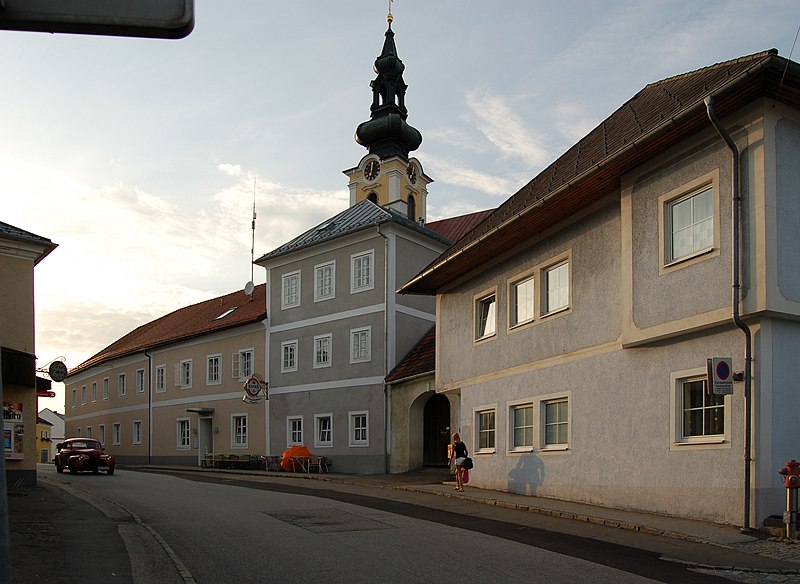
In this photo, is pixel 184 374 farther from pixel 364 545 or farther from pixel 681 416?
pixel 364 545

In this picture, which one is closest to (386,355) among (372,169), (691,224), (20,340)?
(20,340)

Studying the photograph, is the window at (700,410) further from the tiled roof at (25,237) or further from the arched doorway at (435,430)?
the tiled roof at (25,237)

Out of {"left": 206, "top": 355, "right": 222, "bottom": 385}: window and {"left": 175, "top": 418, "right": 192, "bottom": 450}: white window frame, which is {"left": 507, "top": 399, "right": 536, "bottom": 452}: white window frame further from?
{"left": 175, "top": 418, "right": 192, "bottom": 450}: white window frame

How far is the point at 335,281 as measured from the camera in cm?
3503

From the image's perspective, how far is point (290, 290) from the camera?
37.4 metres

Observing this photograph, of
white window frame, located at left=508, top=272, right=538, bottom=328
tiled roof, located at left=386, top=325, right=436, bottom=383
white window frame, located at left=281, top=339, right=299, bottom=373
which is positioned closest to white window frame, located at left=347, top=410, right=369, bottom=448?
tiled roof, located at left=386, top=325, right=436, bottom=383

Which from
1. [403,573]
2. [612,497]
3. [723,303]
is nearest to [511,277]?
[612,497]

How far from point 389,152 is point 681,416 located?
4687 centimetres

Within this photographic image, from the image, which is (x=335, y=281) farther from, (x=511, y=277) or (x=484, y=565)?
(x=484, y=565)

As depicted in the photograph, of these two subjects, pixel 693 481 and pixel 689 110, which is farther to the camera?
pixel 693 481

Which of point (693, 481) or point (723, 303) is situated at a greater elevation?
point (723, 303)

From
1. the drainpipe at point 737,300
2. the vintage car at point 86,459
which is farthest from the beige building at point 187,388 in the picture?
the drainpipe at point 737,300

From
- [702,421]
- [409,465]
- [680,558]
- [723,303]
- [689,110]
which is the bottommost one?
[409,465]

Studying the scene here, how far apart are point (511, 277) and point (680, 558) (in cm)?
1125
